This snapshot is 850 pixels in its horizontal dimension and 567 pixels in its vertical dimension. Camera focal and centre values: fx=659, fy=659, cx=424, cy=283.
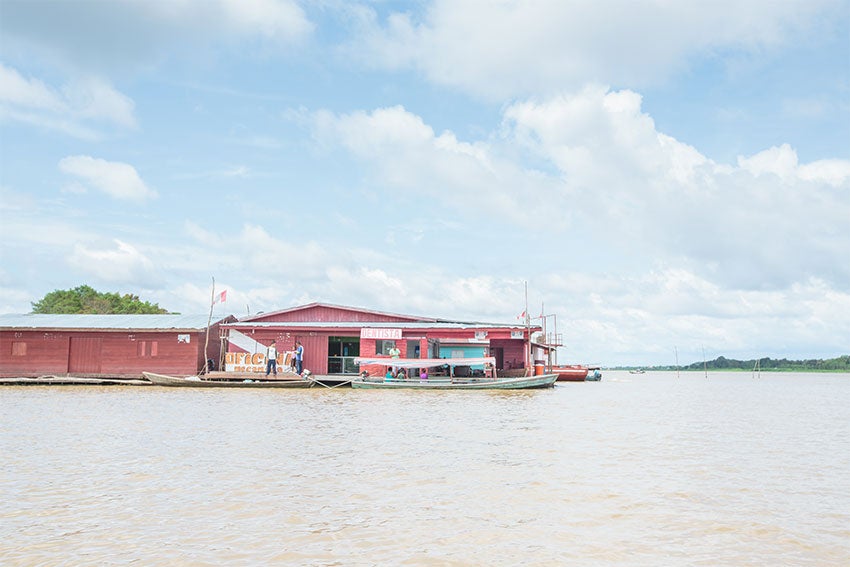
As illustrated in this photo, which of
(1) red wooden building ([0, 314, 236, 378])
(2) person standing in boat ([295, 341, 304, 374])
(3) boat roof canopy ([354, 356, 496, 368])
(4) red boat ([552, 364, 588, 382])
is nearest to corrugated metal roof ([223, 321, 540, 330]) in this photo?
(2) person standing in boat ([295, 341, 304, 374])

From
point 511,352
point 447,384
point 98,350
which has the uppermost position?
point 98,350

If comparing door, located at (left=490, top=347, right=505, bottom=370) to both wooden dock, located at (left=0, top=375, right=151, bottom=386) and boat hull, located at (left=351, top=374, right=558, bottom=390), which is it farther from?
wooden dock, located at (left=0, top=375, right=151, bottom=386)

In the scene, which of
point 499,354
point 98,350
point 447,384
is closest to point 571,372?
point 499,354

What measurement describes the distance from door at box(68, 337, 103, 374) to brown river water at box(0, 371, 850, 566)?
2158cm

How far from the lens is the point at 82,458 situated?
40.5 ft

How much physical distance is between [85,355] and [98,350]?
0.84m

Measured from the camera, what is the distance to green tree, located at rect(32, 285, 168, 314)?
7088cm

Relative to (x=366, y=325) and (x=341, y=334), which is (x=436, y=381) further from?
(x=341, y=334)

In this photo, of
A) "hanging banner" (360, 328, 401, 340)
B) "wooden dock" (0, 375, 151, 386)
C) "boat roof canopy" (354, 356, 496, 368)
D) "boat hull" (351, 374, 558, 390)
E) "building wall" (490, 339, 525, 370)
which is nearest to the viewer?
"boat hull" (351, 374, 558, 390)

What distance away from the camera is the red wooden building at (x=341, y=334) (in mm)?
38812

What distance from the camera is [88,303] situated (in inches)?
2825

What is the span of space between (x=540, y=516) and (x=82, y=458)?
28.7 feet

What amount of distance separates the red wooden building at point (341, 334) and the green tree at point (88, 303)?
36797mm

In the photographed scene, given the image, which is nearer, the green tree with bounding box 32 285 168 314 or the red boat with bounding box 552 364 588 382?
the red boat with bounding box 552 364 588 382
